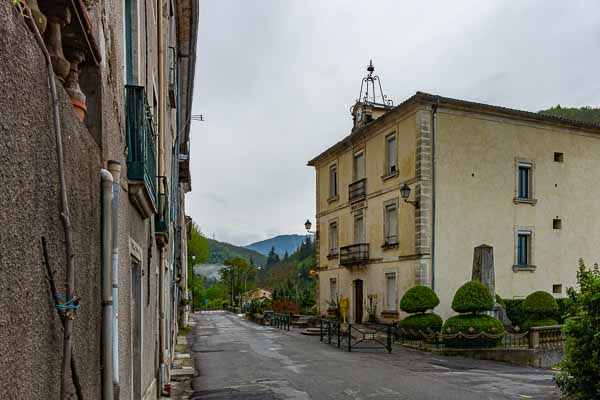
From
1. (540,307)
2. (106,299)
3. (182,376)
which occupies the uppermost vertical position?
(106,299)

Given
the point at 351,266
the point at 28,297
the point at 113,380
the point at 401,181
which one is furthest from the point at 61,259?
the point at 351,266

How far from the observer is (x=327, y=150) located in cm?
3175

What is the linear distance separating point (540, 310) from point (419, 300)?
459 centimetres

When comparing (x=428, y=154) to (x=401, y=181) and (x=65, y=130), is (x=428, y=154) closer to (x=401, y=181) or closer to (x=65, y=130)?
(x=401, y=181)

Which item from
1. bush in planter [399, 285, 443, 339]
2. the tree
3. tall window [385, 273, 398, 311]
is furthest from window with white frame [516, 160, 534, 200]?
the tree

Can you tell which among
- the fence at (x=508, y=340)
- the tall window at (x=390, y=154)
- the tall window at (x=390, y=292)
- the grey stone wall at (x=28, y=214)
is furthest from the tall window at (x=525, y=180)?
the grey stone wall at (x=28, y=214)

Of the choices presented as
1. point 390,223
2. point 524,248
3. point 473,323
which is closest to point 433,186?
point 390,223

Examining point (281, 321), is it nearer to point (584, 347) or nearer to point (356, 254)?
point (356, 254)

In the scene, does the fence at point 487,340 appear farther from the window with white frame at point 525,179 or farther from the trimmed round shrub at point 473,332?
the window with white frame at point 525,179

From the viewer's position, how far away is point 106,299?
300 cm

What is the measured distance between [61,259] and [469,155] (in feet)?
75.0

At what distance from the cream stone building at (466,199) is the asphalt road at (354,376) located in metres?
5.52

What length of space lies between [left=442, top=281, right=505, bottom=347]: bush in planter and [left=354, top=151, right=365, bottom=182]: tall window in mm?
10159

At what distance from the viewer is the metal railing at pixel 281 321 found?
101ft
